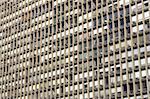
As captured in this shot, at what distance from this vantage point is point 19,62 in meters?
106

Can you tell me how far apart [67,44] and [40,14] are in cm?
1498

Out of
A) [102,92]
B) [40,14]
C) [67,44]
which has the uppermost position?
[40,14]

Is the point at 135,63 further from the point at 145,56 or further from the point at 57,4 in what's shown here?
the point at 57,4

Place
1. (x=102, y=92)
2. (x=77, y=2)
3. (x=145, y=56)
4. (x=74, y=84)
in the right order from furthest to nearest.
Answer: (x=77, y=2) < (x=74, y=84) < (x=102, y=92) < (x=145, y=56)

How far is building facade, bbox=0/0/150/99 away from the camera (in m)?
78.0

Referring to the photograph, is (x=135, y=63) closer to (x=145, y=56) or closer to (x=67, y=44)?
(x=145, y=56)

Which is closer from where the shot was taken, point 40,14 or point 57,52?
point 57,52

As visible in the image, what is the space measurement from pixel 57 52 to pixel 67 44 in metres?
3.59

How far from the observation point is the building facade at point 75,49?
78000mm

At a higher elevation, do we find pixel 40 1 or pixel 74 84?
pixel 40 1

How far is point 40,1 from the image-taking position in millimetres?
104500

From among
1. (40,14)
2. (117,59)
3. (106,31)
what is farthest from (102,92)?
(40,14)

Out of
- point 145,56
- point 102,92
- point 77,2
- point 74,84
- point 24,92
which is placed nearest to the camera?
point 145,56

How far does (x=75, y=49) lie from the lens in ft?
295
